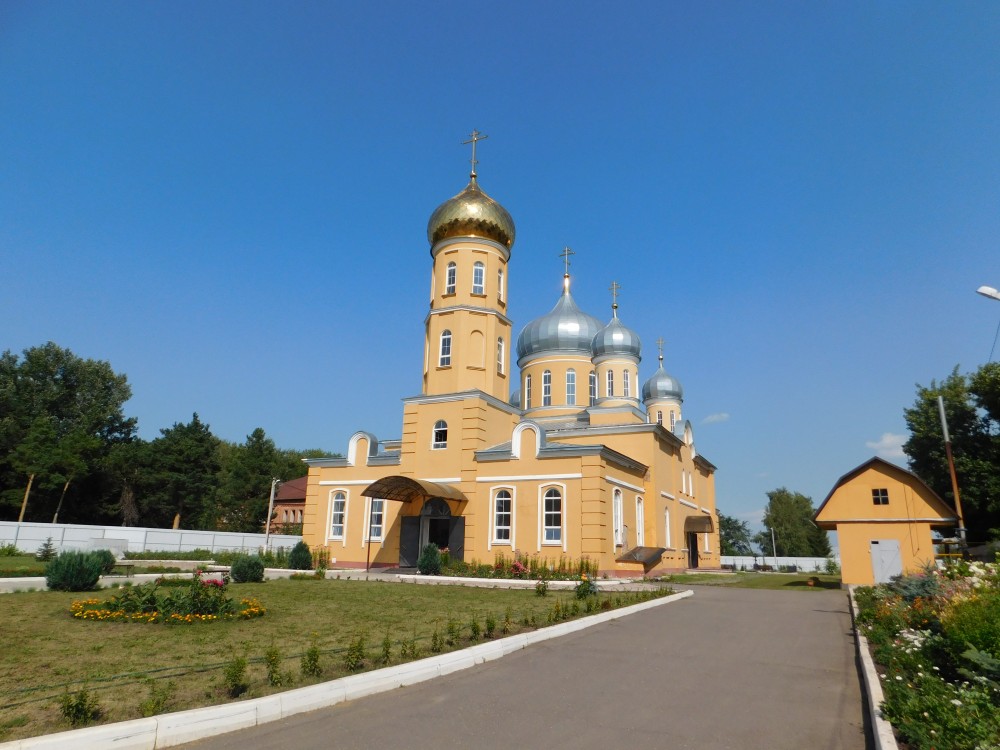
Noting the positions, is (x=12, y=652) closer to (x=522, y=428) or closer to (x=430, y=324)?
(x=522, y=428)

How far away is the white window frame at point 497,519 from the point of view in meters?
23.1

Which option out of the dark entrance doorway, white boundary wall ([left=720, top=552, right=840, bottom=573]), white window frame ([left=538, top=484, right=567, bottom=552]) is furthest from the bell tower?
white boundary wall ([left=720, top=552, right=840, bottom=573])

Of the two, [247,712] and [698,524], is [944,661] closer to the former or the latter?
[247,712]

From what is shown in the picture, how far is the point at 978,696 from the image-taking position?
5.23m

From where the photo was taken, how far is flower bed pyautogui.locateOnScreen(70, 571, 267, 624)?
9.93 meters

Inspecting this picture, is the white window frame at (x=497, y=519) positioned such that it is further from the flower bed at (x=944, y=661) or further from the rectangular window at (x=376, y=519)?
the flower bed at (x=944, y=661)

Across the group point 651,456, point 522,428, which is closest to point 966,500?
point 651,456

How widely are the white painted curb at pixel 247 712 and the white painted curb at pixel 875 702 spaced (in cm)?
422

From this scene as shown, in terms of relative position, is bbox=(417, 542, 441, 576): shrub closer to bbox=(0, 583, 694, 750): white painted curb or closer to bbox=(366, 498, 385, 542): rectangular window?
bbox=(366, 498, 385, 542): rectangular window

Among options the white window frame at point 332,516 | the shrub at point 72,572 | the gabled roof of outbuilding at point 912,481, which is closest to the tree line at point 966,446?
the gabled roof of outbuilding at point 912,481

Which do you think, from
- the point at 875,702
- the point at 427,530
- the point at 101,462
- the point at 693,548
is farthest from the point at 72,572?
the point at 101,462

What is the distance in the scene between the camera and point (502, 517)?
76.8 ft

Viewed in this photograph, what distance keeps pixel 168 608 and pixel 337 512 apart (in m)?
17.1

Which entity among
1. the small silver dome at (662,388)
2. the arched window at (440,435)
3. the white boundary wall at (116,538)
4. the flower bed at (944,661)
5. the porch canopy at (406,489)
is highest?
the small silver dome at (662,388)
